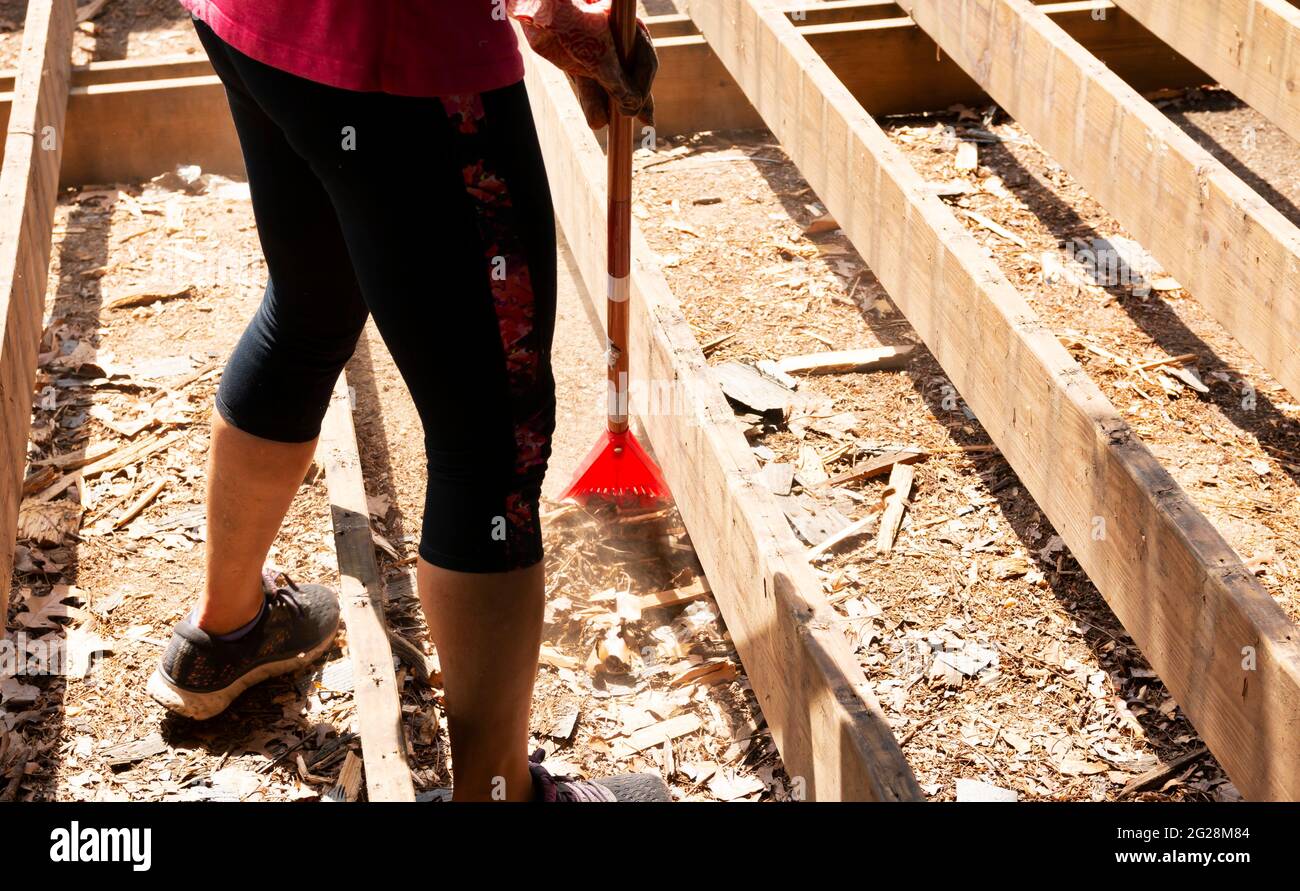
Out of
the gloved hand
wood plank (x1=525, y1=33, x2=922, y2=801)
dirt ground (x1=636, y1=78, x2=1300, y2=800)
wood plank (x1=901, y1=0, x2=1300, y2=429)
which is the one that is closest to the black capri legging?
the gloved hand

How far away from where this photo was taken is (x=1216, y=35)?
4223mm

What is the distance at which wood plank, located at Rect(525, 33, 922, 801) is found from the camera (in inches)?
77.8

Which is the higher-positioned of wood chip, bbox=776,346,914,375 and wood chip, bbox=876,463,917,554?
wood chip, bbox=776,346,914,375

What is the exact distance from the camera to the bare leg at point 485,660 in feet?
6.04

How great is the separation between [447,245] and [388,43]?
10.0 inches

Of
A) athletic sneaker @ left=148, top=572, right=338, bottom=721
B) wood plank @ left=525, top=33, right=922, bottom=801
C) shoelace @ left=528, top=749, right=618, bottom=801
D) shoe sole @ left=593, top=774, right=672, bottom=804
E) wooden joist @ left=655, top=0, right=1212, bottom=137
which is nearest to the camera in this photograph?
wood plank @ left=525, top=33, right=922, bottom=801

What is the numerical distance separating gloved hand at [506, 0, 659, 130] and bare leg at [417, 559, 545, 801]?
29.9 inches

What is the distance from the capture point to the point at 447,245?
1661 millimetres

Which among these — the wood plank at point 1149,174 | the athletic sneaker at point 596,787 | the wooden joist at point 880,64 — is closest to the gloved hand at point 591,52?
the athletic sneaker at point 596,787

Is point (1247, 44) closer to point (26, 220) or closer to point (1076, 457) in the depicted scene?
point (1076, 457)

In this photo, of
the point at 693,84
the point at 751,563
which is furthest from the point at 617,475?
the point at 693,84

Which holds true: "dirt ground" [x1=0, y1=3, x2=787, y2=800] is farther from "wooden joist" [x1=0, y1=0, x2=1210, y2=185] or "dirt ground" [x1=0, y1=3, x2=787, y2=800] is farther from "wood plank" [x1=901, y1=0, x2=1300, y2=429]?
"wood plank" [x1=901, y1=0, x2=1300, y2=429]
